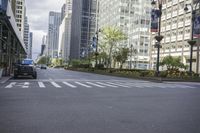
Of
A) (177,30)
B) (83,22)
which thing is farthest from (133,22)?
(177,30)

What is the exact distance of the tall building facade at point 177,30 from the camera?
94750mm

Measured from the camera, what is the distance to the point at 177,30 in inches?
3962

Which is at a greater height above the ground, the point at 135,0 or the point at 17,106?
the point at 135,0

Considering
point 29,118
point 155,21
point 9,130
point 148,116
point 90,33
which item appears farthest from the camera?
point 90,33

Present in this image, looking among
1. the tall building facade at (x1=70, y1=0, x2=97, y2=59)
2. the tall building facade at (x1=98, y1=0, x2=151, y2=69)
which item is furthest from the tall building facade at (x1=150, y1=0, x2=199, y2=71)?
the tall building facade at (x1=70, y1=0, x2=97, y2=59)

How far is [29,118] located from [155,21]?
29.0m

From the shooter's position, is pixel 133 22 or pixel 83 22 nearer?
pixel 133 22

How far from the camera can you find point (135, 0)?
501 feet

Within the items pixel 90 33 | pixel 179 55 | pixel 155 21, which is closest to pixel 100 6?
pixel 90 33

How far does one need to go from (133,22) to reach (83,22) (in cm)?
3308

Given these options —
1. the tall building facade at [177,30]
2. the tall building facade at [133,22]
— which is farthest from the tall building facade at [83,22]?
the tall building facade at [177,30]

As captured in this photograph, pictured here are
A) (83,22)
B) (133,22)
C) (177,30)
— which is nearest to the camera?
(177,30)

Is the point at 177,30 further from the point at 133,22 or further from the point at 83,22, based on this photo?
the point at 83,22

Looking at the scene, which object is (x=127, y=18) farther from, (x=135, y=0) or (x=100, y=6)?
(x=100, y=6)
